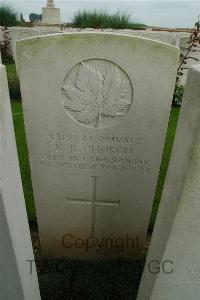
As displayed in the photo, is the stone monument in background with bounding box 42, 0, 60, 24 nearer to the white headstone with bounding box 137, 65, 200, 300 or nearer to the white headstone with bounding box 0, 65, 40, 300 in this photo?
the white headstone with bounding box 0, 65, 40, 300

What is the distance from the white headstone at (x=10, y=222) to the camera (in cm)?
139

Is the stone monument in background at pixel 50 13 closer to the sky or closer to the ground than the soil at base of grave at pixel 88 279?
closer to the sky

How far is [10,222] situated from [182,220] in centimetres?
77

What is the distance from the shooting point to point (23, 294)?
5.60 feet

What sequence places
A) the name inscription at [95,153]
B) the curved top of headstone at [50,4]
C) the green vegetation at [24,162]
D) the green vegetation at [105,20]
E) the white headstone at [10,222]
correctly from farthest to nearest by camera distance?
the curved top of headstone at [50,4] < the green vegetation at [105,20] < the green vegetation at [24,162] < the name inscription at [95,153] < the white headstone at [10,222]

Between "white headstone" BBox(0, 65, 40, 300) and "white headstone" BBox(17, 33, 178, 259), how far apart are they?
0.73 metres

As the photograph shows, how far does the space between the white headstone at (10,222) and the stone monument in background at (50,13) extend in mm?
15692

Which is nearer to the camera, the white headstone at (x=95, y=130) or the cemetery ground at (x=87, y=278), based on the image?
the white headstone at (x=95, y=130)

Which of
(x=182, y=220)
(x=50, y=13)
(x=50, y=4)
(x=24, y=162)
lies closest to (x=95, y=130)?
(x=182, y=220)

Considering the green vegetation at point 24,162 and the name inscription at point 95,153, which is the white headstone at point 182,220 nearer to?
the name inscription at point 95,153

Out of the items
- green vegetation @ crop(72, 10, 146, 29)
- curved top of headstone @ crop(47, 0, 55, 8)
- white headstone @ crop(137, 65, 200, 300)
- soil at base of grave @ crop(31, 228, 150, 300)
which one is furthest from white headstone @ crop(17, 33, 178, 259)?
curved top of headstone @ crop(47, 0, 55, 8)

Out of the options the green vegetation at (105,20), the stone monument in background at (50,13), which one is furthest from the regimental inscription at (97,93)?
the stone monument in background at (50,13)

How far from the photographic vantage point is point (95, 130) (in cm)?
235

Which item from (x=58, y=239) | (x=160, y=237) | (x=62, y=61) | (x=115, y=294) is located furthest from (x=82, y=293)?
(x=62, y=61)
